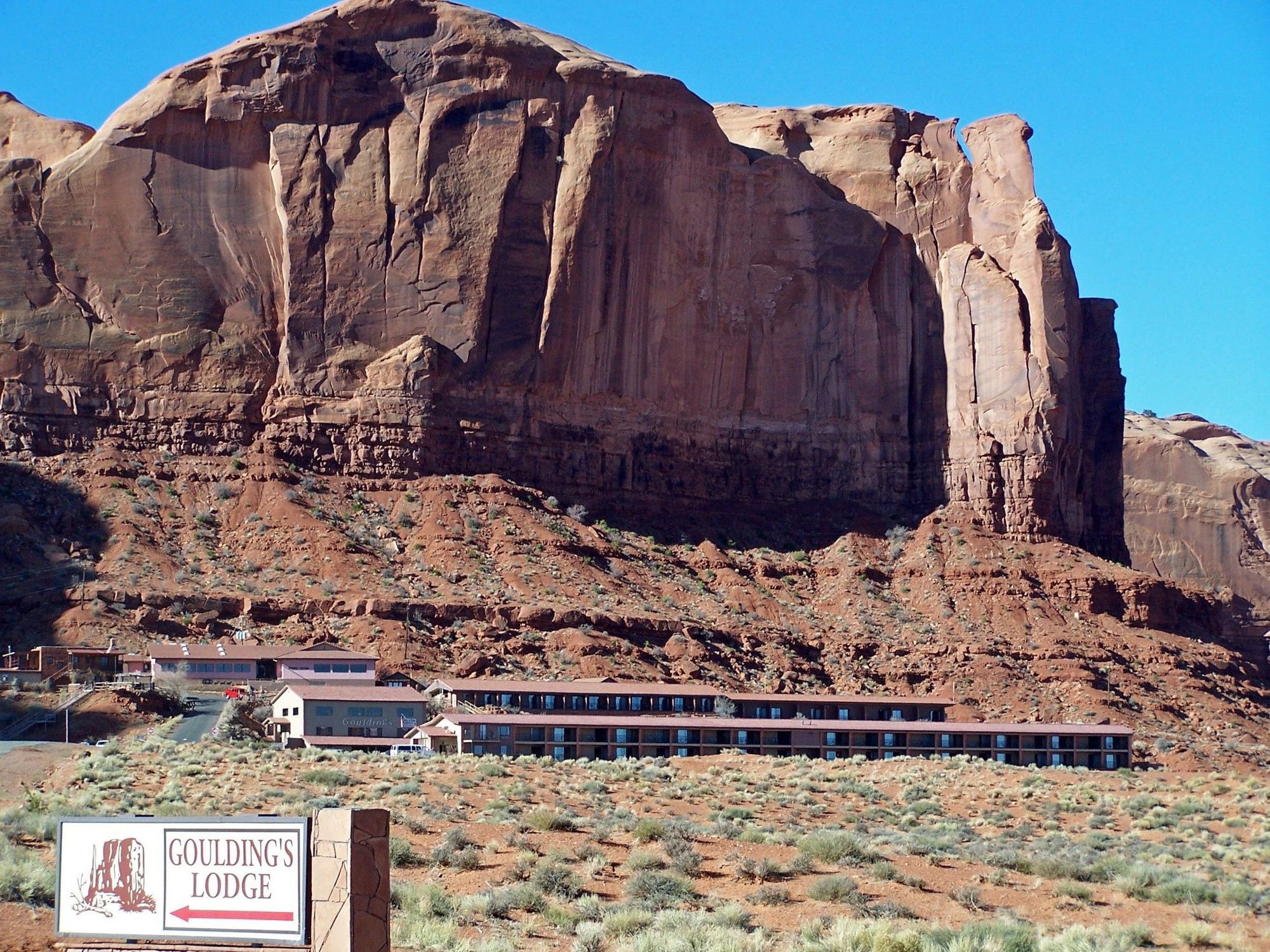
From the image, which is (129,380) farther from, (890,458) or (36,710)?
(890,458)

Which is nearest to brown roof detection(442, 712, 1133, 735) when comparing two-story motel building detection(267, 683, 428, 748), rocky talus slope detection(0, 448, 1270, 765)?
two-story motel building detection(267, 683, 428, 748)

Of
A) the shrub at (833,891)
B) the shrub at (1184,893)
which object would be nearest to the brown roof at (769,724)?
the shrub at (833,891)

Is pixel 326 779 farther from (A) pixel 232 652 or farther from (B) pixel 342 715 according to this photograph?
(A) pixel 232 652

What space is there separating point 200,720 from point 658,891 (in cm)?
3186

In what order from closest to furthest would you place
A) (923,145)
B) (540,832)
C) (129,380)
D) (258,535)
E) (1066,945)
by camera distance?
(1066,945) < (540,832) < (258,535) < (129,380) < (923,145)

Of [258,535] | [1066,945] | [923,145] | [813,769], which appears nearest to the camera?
[1066,945]

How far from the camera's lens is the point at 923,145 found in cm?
10981

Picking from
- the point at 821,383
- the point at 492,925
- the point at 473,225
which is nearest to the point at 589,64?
the point at 473,225

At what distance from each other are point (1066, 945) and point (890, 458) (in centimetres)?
6989

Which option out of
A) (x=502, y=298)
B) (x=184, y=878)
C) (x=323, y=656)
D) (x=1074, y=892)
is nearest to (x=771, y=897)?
(x=1074, y=892)

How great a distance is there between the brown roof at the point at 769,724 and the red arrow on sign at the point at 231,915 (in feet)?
122

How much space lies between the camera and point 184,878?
25.3 m

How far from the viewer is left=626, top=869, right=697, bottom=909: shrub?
115ft

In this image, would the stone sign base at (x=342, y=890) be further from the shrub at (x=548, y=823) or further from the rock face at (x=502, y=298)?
the rock face at (x=502, y=298)
